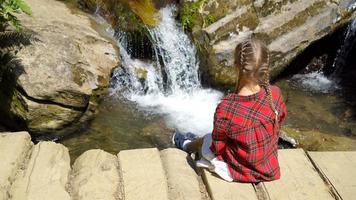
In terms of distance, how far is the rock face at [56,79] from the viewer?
5.54 m

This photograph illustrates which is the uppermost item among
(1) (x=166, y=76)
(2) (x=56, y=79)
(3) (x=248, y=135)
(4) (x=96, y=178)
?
(3) (x=248, y=135)

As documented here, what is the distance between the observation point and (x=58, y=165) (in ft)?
11.9

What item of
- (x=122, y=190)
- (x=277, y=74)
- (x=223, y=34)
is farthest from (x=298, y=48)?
(x=122, y=190)

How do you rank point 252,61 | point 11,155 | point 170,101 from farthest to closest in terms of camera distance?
1. point 170,101
2. point 11,155
3. point 252,61

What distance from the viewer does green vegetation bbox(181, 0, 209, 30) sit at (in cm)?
717

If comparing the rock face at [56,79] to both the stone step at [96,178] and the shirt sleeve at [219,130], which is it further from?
the shirt sleeve at [219,130]

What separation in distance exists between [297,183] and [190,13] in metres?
4.26

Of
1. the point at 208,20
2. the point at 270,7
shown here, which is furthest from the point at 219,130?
the point at 270,7

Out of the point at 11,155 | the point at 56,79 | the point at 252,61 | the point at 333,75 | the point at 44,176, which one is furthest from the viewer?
the point at 333,75

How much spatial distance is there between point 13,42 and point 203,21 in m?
2.79

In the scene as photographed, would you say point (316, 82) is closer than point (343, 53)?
Yes

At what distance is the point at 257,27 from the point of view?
7.15 metres

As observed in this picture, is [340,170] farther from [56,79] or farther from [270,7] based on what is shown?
[270,7]

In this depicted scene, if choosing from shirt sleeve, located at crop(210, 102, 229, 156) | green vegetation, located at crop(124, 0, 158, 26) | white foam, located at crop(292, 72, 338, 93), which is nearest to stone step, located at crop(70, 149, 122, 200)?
shirt sleeve, located at crop(210, 102, 229, 156)
